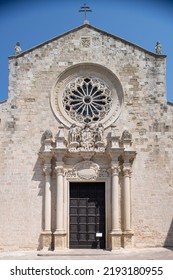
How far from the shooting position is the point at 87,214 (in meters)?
15.2

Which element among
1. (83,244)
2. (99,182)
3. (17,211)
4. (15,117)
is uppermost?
(15,117)

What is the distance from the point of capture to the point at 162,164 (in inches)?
609

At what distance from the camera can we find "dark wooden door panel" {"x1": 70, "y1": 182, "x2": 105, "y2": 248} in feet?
49.4

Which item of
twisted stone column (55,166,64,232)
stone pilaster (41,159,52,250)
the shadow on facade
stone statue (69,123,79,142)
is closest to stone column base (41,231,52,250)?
stone pilaster (41,159,52,250)

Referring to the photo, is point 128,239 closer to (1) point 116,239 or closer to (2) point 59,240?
(1) point 116,239

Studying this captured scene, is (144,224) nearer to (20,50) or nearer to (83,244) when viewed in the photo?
(83,244)

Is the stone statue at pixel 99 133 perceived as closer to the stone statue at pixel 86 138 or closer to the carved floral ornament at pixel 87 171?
the stone statue at pixel 86 138

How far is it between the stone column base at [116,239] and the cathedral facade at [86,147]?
36 millimetres

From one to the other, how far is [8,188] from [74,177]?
2.53 m

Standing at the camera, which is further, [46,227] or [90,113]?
[90,113]

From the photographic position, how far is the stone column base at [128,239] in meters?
14.5

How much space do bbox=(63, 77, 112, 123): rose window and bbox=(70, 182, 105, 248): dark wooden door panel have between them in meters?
2.73

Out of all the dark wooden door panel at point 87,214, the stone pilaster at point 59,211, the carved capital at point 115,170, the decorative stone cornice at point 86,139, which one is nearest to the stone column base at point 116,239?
the dark wooden door panel at point 87,214
